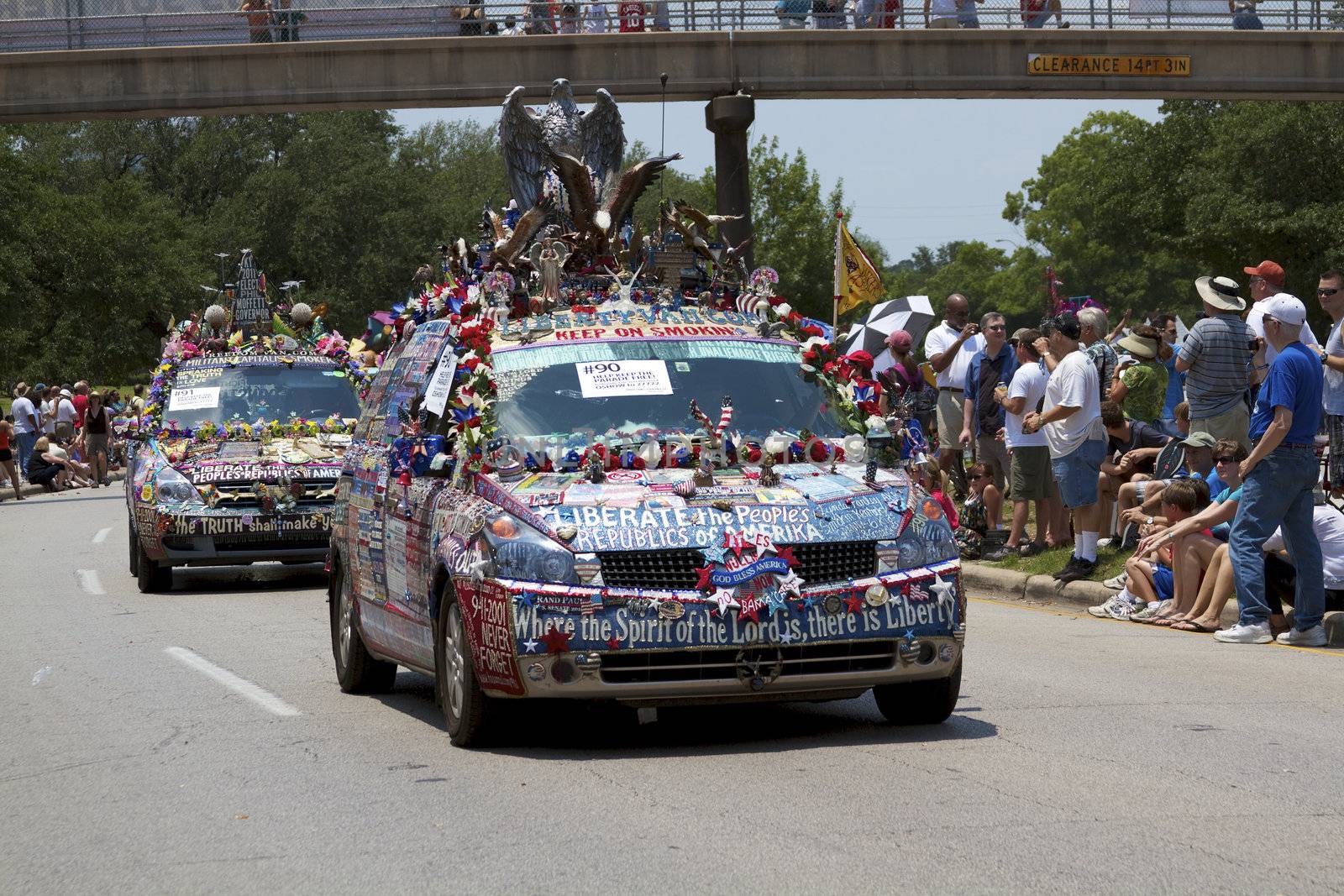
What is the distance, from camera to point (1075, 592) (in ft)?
48.3

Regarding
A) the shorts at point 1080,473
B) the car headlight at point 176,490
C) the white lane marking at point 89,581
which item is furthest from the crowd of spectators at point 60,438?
the shorts at point 1080,473

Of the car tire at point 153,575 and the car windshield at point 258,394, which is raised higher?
the car windshield at point 258,394

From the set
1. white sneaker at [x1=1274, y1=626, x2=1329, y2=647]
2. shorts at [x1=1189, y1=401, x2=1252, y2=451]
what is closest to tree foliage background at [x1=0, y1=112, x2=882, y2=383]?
shorts at [x1=1189, y1=401, x2=1252, y2=451]

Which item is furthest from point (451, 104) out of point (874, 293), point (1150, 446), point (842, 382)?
point (842, 382)

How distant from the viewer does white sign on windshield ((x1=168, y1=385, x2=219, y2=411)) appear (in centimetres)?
1817

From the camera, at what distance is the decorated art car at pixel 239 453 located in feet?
55.5

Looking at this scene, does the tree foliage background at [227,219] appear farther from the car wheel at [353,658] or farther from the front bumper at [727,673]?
the front bumper at [727,673]

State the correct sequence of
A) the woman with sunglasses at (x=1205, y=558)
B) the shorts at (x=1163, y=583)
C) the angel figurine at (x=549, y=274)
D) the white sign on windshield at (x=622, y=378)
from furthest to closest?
the shorts at (x=1163, y=583), the woman with sunglasses at (x=1205, y=558), the angel figurine at (x=549, y=274), the white sign on windshield at (x=622, y=378)

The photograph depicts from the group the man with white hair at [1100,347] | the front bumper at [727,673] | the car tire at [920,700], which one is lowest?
the car tire at [920,700]

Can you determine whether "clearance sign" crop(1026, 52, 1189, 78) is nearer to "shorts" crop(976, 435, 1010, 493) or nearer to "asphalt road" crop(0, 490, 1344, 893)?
"shorts" crop(976, 435, 1010, 493)

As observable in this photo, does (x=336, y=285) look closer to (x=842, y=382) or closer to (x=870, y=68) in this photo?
(x=870, y=68)

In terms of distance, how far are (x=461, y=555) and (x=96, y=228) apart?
188 ft

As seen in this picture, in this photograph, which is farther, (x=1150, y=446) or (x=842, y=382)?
(x=1150, y=446)

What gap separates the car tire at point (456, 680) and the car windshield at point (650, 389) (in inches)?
36.9
